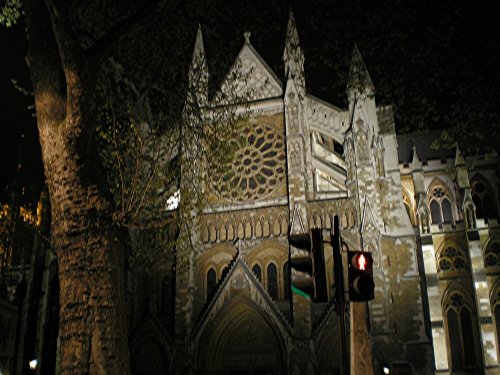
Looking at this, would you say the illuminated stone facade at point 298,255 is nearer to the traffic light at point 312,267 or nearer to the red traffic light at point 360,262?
the traffic light at point 312,267

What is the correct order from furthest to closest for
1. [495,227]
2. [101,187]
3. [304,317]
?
[495,227] → [304,317] → [101,187]

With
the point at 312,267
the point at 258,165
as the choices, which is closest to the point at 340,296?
the point at 312,267

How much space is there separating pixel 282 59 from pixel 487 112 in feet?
44.7

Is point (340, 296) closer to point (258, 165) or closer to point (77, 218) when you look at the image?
point (77, 218)

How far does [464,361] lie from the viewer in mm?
24141

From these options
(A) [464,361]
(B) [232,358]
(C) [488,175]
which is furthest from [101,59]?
(C) [488,175]

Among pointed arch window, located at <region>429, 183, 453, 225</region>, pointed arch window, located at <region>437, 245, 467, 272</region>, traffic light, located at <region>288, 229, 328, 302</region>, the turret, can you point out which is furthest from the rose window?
traffic light, located at <region>288, 229, 328, 302</region>

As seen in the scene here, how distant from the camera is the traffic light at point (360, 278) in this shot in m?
5.55

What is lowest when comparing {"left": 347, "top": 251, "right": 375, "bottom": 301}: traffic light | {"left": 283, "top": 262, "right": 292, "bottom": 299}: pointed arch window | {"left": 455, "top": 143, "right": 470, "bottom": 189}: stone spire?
{"left": 347, "top": 251, "right": 375, "bottom": 301}: traffic light

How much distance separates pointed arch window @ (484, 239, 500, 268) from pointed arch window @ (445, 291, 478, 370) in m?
2.10

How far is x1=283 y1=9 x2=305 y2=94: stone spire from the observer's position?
23.4 metres

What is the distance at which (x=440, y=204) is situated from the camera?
2834cm

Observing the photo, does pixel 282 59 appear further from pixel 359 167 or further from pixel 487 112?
pixel 487 112

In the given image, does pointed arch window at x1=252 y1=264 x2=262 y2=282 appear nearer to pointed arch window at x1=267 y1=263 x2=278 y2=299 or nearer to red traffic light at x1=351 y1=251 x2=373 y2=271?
pointed arch window at x1=267 y1=263 x2=278 y2=299
